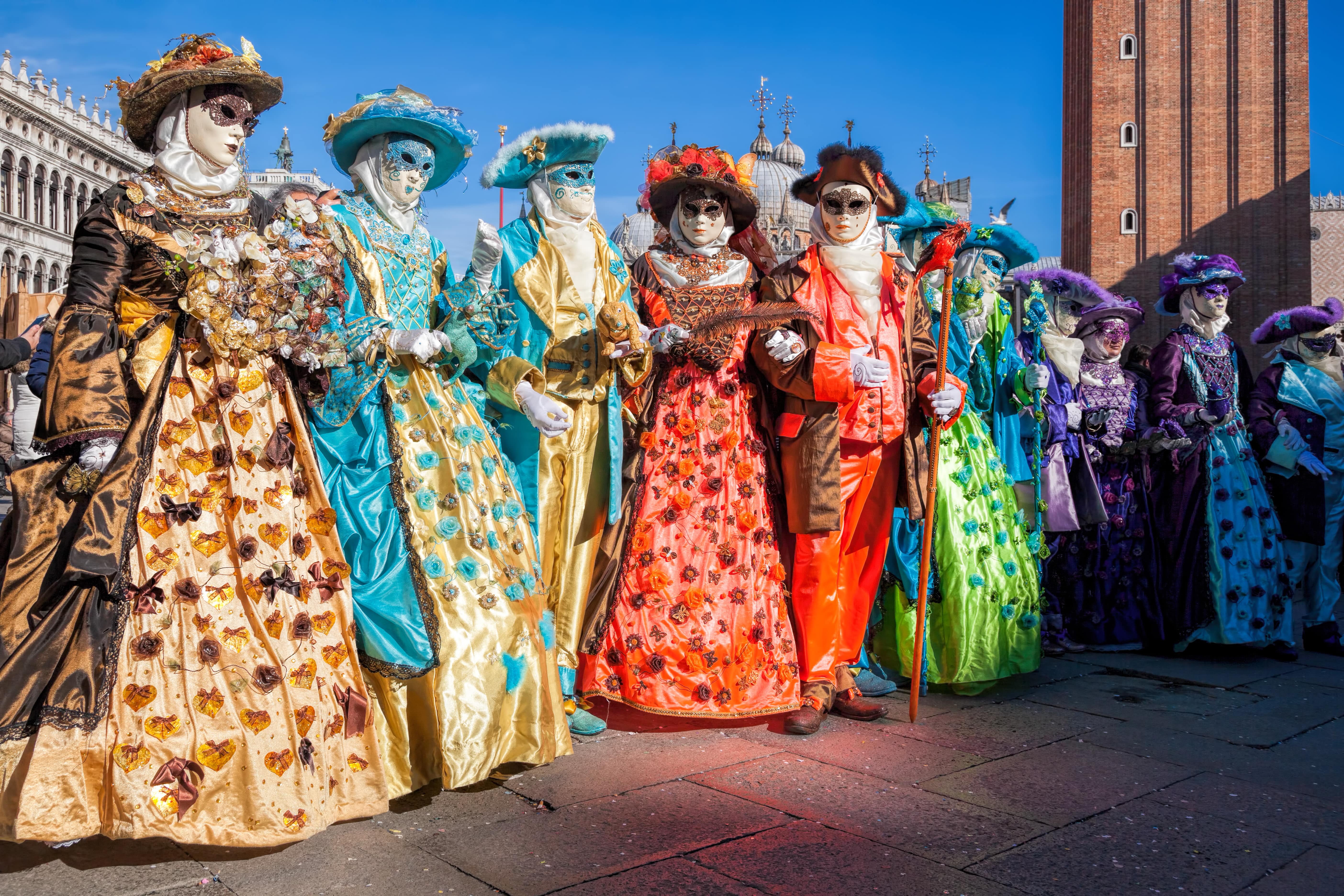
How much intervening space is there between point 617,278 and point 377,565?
1.60 meters

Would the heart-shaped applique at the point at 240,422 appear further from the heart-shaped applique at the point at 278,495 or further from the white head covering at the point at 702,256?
the white head covering at the point at 702,256

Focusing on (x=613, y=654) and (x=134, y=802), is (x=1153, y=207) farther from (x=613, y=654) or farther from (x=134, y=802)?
(x=134, y=802)

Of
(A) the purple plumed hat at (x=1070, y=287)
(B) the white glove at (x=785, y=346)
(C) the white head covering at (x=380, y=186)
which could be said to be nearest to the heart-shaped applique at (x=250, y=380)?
(C) the white head covering at (x=380, y=186)

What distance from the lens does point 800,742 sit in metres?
3.72

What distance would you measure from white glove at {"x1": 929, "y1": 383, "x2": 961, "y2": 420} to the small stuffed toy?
3.83 feet

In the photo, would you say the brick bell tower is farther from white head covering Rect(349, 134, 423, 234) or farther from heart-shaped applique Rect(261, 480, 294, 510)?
heart-shaped applique Rect(261, 480, 294, 510)

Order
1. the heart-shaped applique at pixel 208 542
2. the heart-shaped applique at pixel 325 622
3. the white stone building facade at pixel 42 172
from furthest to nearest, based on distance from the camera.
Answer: the white stone building facade at pixel 42 172, the heart-shaped applique at pixel 325 622, the heart-shaped applique at pixel 208 542

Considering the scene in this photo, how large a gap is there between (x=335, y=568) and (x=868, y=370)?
80.5 inches

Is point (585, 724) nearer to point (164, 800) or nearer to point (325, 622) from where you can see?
point (325, 622)

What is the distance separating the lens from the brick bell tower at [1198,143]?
27531 mm

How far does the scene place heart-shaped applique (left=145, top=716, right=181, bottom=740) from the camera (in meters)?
2.55

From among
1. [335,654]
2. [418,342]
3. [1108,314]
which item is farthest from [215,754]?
[1108,314]

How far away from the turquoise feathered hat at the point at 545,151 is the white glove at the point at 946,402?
1.63 m

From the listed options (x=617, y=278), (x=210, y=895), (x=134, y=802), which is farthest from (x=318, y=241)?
→ (x=210, y=895)
